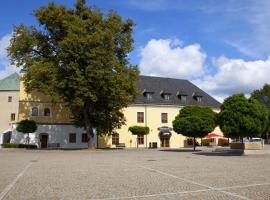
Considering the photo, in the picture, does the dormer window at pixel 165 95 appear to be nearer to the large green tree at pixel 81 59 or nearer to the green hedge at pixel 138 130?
the green hedge at pixel 138 130

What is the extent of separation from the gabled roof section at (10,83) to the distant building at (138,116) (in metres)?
17.0

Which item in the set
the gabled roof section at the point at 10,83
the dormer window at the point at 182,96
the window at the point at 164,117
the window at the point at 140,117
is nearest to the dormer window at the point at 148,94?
the window at the point at 140,117

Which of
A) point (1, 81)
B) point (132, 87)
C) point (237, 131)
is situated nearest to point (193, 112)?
point (132, 87)

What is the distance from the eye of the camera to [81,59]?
36594 mm

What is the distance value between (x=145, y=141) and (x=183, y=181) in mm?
41881

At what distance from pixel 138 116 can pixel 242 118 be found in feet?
88.8

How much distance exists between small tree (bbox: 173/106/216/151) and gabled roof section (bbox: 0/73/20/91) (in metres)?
37.3

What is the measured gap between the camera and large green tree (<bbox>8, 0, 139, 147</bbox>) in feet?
116

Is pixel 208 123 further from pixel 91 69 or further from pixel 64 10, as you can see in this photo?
pixel 64 10

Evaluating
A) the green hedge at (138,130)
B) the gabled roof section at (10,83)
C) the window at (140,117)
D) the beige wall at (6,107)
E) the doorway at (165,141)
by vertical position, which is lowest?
the doorway at (165,141)

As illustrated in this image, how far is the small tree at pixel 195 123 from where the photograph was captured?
37219 mm

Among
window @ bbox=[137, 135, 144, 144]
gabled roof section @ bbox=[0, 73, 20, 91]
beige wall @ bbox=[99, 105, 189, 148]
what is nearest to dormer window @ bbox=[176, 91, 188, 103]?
beige wall @ bbox=[99, 105, 189, 148]

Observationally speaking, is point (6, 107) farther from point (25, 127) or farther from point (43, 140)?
point (25, 127)

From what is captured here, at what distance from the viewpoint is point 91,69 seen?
35.0m
